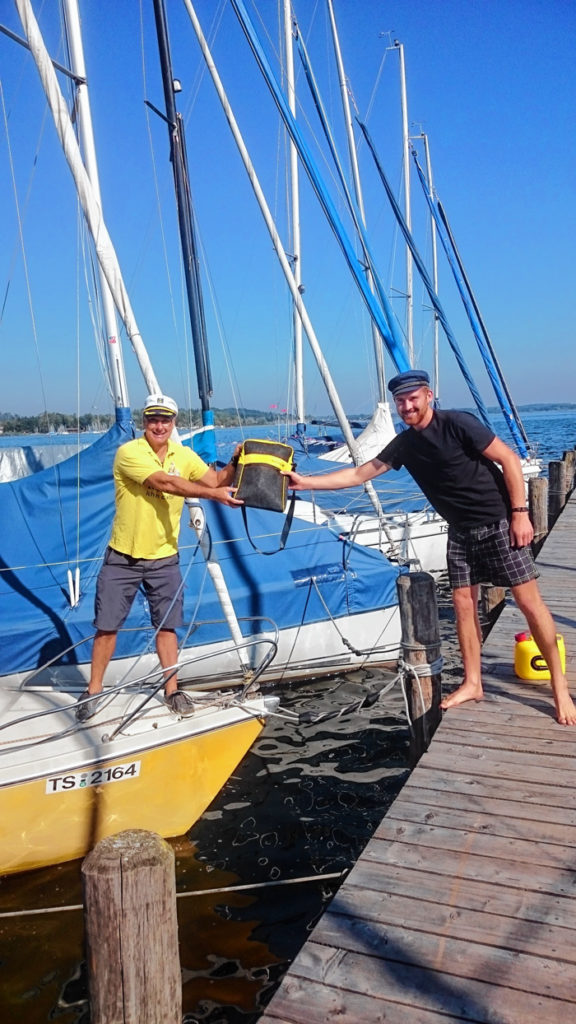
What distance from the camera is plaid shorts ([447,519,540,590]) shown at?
4262 mm

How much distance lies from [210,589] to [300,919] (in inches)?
137

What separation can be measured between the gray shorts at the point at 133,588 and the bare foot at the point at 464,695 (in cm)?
189

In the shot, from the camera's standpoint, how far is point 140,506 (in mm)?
4723

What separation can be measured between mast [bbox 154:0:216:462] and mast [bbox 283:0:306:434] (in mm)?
4828

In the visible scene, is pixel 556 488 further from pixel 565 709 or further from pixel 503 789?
pixel 503 789

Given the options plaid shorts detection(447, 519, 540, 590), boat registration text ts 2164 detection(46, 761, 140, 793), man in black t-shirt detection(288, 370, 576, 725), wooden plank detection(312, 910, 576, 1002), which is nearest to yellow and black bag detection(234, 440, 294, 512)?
man in black t-shirt detection(288, 370, 576, 725)

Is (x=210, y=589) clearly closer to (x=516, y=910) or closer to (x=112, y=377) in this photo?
(x=112, y=377)

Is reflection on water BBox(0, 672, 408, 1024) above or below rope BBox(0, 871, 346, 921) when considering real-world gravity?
below

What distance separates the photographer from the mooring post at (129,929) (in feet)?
6.84

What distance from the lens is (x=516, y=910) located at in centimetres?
284

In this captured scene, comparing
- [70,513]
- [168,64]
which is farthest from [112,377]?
[168,64]

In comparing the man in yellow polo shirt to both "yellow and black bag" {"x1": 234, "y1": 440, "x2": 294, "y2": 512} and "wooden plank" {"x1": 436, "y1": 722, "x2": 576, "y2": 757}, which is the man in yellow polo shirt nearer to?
"yellow and black bag" {"x1": 234, "y1": 440, "x2": 294, "y2": 512}

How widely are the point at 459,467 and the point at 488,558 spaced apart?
0.59m

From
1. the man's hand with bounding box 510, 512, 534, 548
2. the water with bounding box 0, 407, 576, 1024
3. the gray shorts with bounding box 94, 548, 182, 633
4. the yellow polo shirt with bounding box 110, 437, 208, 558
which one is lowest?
the water with bounding box 0, 407, 576, 1024
